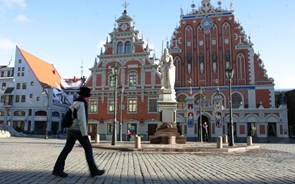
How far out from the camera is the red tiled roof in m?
51.9

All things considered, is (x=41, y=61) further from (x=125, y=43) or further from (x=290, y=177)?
(x=290, y=177)

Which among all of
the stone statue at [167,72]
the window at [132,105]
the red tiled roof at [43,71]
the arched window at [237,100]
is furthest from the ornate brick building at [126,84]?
the stone statue at [167,72]

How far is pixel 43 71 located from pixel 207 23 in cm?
3310

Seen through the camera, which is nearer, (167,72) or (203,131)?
(167,72)

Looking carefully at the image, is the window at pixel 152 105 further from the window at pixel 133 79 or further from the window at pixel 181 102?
the window at pixel 133 79

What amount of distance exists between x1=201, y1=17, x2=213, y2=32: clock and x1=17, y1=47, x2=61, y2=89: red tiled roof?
3055cm

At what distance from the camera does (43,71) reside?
54938 millimetres

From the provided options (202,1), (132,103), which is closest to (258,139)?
(132,103)

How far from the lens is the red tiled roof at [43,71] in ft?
170

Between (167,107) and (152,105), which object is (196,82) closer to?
(152,105)

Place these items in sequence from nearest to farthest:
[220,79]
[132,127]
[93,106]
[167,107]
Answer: [167,107] → [220,79] → [132,127] → [93,106]

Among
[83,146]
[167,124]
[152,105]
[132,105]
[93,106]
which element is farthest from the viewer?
[93,106]

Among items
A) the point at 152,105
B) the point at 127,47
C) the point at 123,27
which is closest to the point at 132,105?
the point at 152,105

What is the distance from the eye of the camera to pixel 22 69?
51.7 metres
